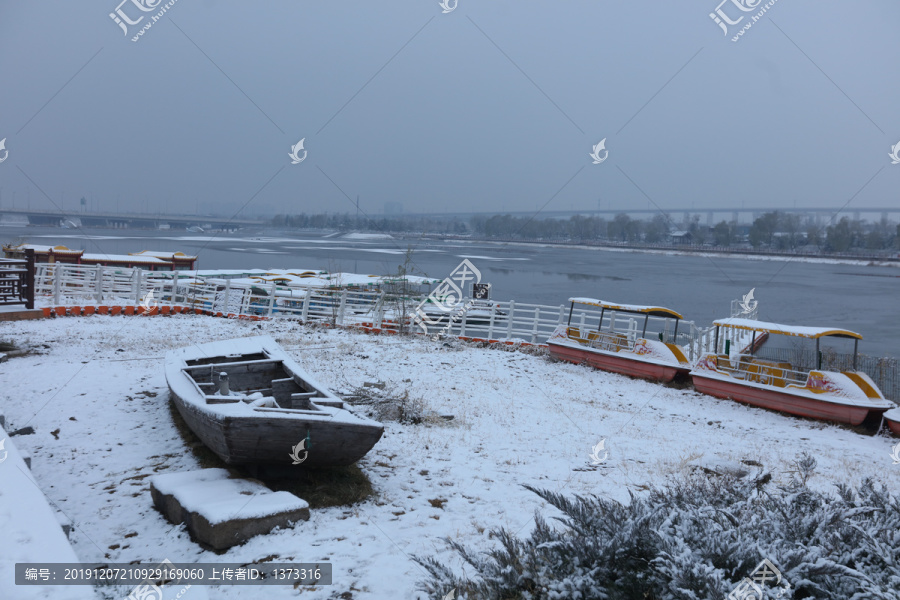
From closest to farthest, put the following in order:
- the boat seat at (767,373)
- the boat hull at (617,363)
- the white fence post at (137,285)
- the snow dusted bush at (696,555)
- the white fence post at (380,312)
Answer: the snow dusted bush at (696,555) → the boat seat at (767,373) → the boat hull at (617,363) → the white fence post at (137,285) → the white fence post at (380,312)

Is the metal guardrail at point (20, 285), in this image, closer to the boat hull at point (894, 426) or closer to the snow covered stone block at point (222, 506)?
the snow covered stone block at point (222, 506)

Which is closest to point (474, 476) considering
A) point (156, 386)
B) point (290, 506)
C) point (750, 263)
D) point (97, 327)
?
point (290, 506)

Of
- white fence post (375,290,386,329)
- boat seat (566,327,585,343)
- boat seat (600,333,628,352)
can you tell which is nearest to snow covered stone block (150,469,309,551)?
boat seat (600,333,628,352)

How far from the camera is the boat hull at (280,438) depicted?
623cm

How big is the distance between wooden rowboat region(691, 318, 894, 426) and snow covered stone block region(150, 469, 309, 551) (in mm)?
11670

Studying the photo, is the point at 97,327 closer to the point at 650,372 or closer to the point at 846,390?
the point at 650,372

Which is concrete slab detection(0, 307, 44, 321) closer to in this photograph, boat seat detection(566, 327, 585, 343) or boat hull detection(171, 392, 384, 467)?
boat hull detection(171, 392, 384, 467)

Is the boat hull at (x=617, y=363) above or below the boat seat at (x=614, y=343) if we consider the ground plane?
below

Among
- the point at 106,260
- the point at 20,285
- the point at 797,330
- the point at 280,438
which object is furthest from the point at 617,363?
the point at 106,260

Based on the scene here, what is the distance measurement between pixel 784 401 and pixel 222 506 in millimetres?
12468

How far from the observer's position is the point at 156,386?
36.1 ft

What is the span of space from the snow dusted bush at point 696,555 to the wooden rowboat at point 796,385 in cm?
936

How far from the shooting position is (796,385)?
13.5 m

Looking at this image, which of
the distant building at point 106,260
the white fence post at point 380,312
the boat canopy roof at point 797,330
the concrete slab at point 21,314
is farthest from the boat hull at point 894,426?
the distant building at point 106,260
